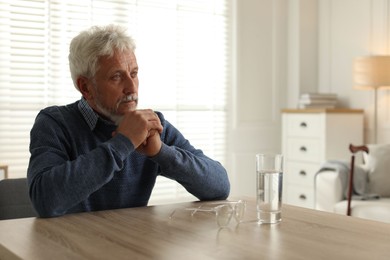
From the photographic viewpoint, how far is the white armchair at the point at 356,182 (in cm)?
394

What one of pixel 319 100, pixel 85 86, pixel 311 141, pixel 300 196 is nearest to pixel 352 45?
pixel 319 100

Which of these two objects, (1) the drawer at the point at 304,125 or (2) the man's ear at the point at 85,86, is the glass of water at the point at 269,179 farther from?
(1) the drawer at the point at 304,125

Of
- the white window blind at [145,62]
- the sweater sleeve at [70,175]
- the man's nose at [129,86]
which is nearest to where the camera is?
the sweater sleeve at [70,175]

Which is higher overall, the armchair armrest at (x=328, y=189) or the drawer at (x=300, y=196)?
the armchair armrest at (x=328, y=189)

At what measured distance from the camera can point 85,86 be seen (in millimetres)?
2064

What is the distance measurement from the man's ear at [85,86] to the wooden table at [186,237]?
1.76 feet

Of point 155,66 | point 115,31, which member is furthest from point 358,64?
point 115,31

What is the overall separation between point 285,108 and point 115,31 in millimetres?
3701

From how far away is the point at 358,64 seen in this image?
469 cm

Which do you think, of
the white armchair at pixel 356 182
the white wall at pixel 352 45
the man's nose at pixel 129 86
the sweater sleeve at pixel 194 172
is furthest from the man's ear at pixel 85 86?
the white wall at pixel 352 45

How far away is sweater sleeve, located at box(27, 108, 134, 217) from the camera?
63.2 inches

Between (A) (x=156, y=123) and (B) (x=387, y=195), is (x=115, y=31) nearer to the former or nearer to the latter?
(A) (x=156, y=123)

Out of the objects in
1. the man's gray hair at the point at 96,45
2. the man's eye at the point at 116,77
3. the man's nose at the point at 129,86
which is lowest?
the man's nose at the point at 129,86

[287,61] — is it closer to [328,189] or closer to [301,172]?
[301,172]
